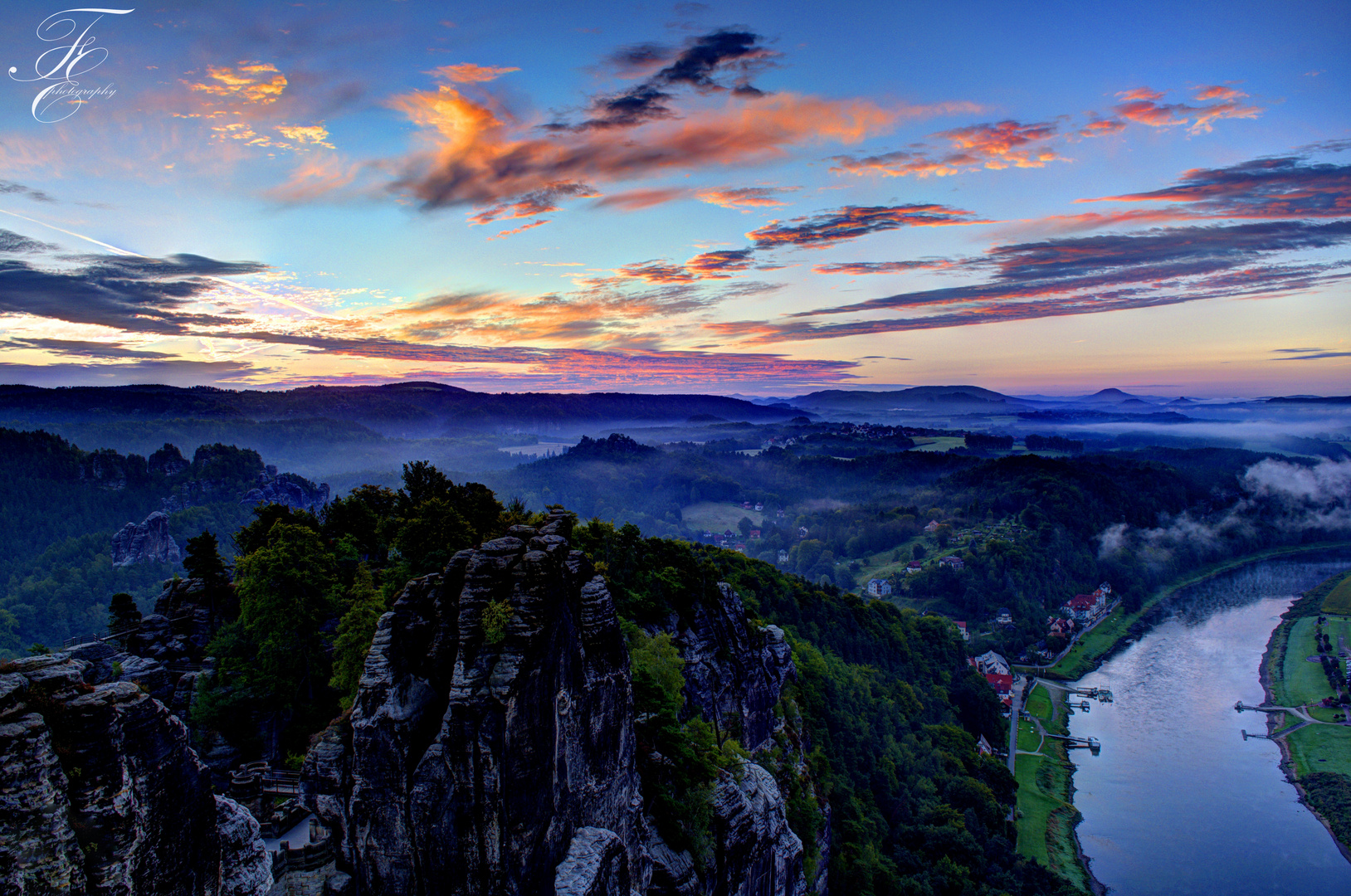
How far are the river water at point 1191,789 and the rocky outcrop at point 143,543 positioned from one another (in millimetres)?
143113

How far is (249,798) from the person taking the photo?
25.2 m

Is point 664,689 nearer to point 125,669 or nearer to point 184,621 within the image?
point 125,669

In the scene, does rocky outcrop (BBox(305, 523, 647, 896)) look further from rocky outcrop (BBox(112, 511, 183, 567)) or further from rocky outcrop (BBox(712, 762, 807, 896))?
rocky outcrop (BBox(112, 511, 183, 567))

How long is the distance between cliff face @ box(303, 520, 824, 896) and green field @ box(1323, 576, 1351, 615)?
603ft

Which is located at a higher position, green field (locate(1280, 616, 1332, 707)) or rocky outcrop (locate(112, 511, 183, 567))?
rocky outcrop (locate(112, 511, 183, 567))

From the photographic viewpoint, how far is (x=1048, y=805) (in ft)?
240

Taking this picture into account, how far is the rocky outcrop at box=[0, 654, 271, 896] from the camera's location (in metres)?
10.6

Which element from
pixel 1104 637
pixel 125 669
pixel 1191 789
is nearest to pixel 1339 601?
pixel 1104 637

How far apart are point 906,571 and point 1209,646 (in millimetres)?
61073

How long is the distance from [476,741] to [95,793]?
28.5 ft

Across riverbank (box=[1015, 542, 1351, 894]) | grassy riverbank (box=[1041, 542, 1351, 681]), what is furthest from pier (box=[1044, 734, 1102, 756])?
grassy riverbank (box=[1041, 542, 1351, 681])

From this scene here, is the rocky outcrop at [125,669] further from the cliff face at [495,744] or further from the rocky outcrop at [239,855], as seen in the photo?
the rocky outcrop at [239,855]

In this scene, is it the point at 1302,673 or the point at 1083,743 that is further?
the point at 1302,673

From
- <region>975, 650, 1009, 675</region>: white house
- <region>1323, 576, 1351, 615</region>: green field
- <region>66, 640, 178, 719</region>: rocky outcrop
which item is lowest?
<region>975, 650, 1009, 675</region>: white house
